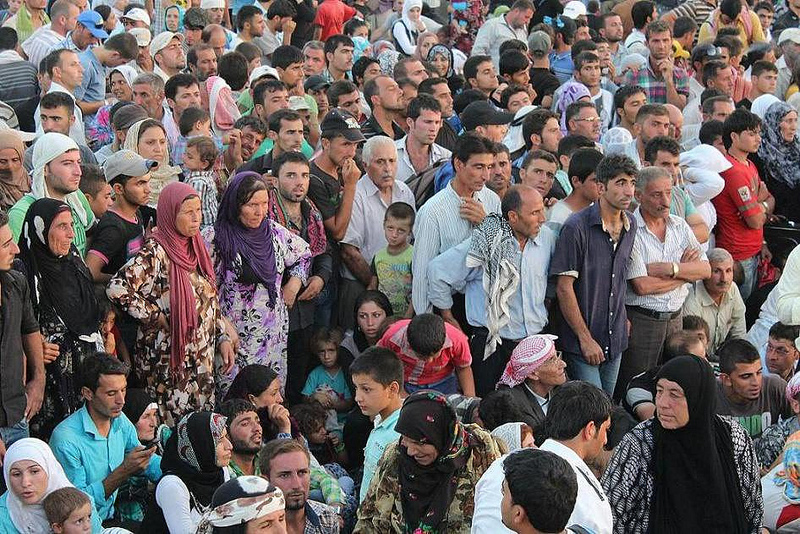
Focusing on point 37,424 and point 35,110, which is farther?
point 35,110

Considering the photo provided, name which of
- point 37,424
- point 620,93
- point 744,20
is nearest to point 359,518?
point 37,424

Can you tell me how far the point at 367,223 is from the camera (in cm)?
779

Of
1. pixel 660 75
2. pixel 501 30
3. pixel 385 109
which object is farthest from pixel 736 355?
pixel 501 30

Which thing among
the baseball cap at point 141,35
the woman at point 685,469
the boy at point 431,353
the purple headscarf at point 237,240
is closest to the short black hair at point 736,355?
the boy at point 431,353

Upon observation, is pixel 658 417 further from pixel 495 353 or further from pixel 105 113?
pixel 105 113

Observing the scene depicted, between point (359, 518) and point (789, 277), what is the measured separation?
379cm

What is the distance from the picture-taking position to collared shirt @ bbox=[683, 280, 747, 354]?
809 centimetres

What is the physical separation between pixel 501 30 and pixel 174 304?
7139mm

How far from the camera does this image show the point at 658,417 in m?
5.22

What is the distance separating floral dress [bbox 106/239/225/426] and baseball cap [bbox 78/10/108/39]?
4.28m

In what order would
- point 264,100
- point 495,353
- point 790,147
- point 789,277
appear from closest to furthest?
point 495,353, point 789,277, point 264,100, point 790,147

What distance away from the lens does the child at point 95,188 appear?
6805 mm

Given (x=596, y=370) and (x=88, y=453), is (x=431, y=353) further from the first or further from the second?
(x=88, y=453)

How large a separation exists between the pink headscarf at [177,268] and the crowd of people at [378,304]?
0.04ft
